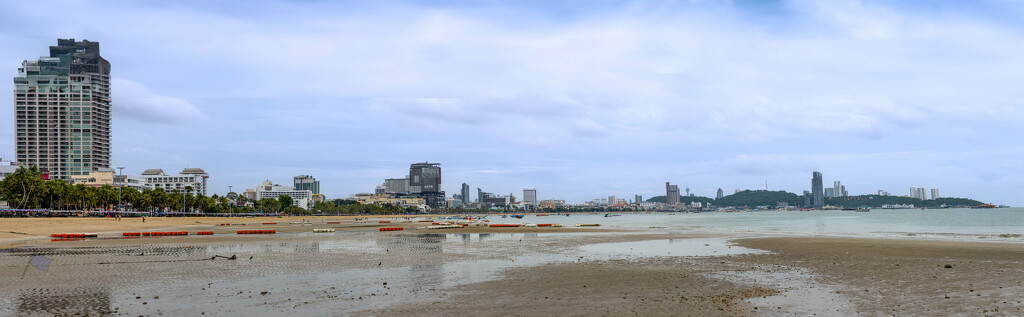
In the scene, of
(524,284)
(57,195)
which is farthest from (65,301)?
(57,195)

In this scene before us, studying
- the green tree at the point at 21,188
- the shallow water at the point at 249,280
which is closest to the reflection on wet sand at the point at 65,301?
the shallow water at the point at 249,280

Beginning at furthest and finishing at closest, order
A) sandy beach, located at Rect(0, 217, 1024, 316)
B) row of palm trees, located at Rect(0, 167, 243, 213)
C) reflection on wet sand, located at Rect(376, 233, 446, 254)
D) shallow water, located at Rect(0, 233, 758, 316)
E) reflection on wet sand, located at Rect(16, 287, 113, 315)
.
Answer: row of palm trees, located at Rect(0, 167, 243, 213) → reflection on wet sand, located at Rect(376, 233, 446, 254) → shallow water, located at Rect(0, 233, 758, 316) → sandy beach, located at Rect(0, 217, 1024, 316) → reflection on wet sand, located at Rect(16, 287, 113, 315)

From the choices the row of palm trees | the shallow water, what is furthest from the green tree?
the shallow water

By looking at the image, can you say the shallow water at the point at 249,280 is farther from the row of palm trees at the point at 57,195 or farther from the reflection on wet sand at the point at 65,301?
the row of palm trees at the point at 57,195

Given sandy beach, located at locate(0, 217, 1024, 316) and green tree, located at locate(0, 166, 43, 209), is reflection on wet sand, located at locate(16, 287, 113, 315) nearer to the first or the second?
sandy beach, located at locate(0, 217, 1024, 316)

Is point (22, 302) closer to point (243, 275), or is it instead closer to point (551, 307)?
point (243, 275)

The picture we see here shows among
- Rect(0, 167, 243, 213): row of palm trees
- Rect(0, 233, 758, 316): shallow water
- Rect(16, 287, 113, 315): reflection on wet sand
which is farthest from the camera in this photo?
Rect(0, 167, 243, 213): row of palm trees

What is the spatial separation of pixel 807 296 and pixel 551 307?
8.02 metres

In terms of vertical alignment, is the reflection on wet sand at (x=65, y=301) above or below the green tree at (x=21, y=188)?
below

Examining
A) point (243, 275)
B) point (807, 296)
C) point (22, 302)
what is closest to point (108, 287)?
point (22, 302)

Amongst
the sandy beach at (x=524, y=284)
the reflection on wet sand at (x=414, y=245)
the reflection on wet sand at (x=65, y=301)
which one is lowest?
the reflection on wet sand at (x=414, y=245)

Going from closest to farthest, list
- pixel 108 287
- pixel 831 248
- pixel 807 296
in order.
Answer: pixel 807 296, pixel 108 287, pixel 831 248

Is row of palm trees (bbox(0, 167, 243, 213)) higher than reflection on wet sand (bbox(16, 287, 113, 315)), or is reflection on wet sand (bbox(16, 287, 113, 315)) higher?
row of palm trees (bbox(0, 167, 243, 213))

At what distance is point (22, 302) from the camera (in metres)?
17.4
